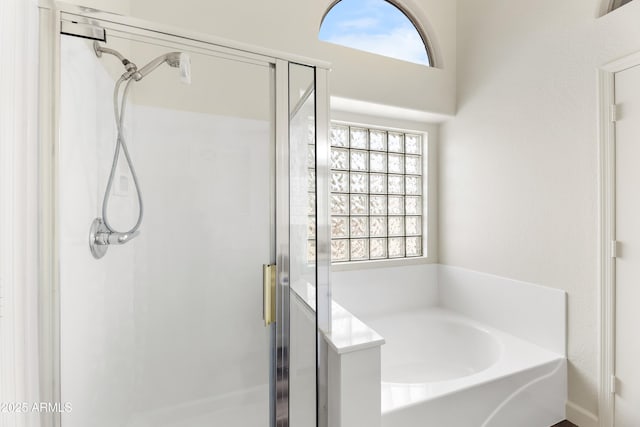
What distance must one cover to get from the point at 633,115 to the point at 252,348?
85.9 inches

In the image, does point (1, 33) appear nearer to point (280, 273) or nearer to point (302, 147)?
point (302, 147)

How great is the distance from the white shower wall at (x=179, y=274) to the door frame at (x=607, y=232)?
1.76m

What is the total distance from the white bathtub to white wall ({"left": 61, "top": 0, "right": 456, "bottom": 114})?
1752 mm

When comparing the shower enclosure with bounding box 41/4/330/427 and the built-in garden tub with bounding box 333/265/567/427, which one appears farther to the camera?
the built-in garden tub with bounding box 333/265/567/427

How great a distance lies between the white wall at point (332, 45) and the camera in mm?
1808

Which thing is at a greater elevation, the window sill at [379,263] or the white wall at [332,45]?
the white wall at [332,45]

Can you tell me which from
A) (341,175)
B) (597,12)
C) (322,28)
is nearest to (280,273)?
(341,175)

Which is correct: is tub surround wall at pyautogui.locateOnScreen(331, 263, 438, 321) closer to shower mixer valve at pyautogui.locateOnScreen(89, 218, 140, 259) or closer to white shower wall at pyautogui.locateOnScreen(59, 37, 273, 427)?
white shower wall at pyautogui.locateOnScreen(59, 37, 273, 427)

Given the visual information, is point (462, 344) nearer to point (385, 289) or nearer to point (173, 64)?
point (385, 289)

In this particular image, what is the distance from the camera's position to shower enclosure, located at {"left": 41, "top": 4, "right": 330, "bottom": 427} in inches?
38.4

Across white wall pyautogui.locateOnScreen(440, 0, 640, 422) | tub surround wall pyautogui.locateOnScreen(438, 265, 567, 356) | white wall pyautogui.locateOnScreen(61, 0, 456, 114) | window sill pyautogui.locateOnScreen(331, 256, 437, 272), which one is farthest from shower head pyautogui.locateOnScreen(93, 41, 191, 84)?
tub surround wall pyautogui.locateOnScreen(438, 265, 567, 356)

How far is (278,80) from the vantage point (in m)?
1.21

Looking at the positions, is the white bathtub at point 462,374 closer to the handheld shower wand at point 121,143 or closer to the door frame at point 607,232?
the door frame at point 607,232

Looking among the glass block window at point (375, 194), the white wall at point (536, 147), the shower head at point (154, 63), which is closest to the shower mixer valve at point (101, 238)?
the shower head at point (154, 63)
